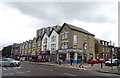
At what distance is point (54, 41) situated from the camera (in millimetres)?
46969

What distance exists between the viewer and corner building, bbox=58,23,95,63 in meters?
39.8

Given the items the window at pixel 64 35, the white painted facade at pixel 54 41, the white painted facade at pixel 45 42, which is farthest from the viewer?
the white painted facade at pixel 45 42

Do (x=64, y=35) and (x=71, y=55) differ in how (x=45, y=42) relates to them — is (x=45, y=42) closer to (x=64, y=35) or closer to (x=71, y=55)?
(x=64, y=35)

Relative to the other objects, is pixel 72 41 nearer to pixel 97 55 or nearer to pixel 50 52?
pixel 50 52

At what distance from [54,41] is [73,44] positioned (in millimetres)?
9005

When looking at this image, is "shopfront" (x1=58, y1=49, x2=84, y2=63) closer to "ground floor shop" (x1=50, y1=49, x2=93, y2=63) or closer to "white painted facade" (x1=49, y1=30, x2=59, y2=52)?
"ground floor shop" (x1=50, y1=49, x2=93, y2=63)

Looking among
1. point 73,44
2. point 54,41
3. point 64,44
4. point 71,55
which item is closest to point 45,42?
point 54,41

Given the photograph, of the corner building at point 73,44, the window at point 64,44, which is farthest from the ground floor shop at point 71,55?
the window at point 64,44

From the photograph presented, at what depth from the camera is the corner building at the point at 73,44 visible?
39.8m

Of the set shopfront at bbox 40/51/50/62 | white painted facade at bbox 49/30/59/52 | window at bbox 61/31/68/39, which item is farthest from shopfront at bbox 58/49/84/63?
shopfront at bbox 40/51/50/62

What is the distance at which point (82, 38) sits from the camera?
43469 mm

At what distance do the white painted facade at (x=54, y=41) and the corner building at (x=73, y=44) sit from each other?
1.99m

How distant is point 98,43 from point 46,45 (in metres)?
20.8

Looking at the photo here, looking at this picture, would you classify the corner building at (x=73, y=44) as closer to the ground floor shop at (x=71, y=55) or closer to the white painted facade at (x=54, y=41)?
the ground floor shop at (x=71, y=55)
